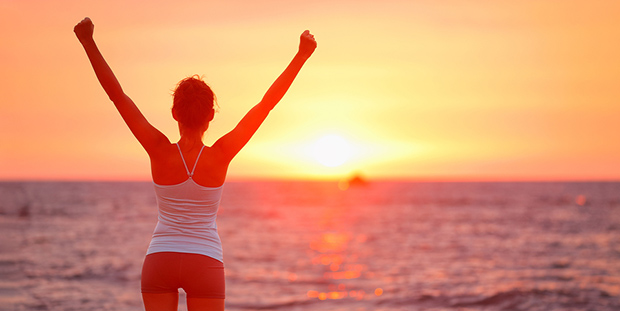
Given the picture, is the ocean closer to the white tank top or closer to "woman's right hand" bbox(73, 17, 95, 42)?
the white tank top

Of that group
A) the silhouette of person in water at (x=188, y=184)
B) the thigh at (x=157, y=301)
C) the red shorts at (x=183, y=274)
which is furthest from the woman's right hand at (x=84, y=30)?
the thigh at (x=157, y=301)

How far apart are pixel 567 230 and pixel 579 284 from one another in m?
19.8

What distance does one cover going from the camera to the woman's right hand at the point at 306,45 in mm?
2992

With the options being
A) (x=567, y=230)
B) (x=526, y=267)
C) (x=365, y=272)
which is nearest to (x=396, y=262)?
(x=365, y=272)

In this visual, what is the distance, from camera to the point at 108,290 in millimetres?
13977

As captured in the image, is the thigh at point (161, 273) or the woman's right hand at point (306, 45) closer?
the thigh at point (161, 273)

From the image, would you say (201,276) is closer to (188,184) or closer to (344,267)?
(188,184)

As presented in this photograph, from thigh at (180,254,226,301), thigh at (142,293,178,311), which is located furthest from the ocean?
thigh at (180,254,226,301)

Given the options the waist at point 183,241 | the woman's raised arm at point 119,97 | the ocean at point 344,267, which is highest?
the woman's raised arm at point 119,97

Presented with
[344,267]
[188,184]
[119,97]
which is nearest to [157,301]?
[188,184]

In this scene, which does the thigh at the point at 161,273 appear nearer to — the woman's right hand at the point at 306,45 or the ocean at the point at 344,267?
the woman's right hand at the point at 306,45

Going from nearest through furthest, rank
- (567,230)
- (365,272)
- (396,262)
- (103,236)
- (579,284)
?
(579,284) < (365,272) < (396,262) < (103,236) < (567,230)

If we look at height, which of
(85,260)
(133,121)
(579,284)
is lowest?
(579,284)

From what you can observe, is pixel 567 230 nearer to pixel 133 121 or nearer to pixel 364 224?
pixel 364 224
